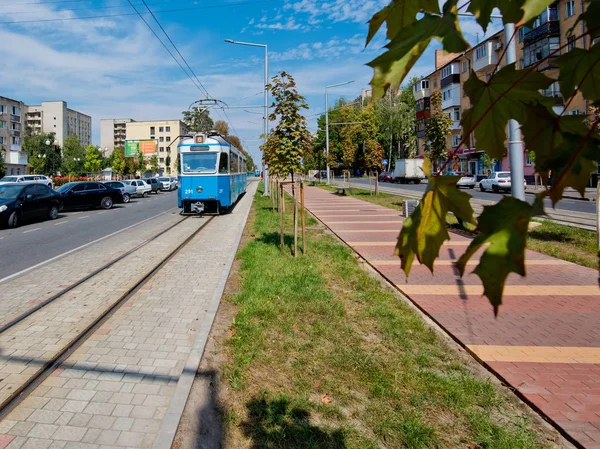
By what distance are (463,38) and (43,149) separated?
84286 millimetres

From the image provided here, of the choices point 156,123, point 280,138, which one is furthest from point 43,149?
point 280,138

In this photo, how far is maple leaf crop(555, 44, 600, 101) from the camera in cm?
93

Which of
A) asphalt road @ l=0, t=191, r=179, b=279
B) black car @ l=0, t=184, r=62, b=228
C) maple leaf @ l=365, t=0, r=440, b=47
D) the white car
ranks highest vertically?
the white car

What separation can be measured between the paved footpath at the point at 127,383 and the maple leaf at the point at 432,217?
304cm

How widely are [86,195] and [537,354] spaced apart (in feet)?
82.2

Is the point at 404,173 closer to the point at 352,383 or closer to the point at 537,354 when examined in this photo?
the point at 537,354

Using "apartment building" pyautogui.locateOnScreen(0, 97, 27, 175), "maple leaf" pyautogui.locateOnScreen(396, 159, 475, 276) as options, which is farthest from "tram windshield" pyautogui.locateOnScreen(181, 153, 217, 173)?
"apartment building" pyautogui.locateOnScreen(0, 97, 27, 175)

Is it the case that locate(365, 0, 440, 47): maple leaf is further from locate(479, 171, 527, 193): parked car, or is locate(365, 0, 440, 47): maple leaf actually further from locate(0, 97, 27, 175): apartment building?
locate(0, 97, 27, 175): apartment building

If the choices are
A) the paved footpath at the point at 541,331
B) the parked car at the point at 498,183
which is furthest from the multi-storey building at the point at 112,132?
the paved footpath at the point at 541,331

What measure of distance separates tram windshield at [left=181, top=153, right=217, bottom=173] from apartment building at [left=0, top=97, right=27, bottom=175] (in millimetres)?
64294

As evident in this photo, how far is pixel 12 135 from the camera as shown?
79.8 meters

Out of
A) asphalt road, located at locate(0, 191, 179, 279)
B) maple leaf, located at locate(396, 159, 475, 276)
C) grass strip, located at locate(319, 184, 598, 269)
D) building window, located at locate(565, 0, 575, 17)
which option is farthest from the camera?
asphalt road, located at locate(0, 191, 179, 279)

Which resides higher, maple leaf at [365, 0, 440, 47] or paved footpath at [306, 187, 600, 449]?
maple leaf at [365, 0, 440, 47]

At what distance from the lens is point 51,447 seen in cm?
323
